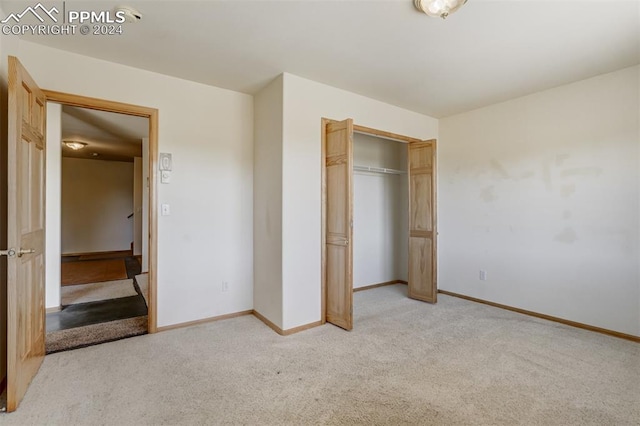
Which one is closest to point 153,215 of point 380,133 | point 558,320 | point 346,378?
point 346,378

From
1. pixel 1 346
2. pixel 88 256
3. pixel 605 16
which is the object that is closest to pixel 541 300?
pixel 605 16

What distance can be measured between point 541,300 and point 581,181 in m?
1.39

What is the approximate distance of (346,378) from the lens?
88.0 inches

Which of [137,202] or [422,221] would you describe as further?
[137,202]

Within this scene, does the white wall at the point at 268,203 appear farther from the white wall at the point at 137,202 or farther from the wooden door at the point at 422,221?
the white wall at the point at 137,202

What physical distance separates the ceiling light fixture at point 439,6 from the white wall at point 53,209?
13.1 ft

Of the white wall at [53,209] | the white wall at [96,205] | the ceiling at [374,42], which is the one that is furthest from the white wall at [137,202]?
the ceiling at [374,42]

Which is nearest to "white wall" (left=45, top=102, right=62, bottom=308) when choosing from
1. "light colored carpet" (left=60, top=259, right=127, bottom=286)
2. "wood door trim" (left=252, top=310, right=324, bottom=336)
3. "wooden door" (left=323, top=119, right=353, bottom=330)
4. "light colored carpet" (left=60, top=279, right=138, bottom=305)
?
"light colored carpet" (left=60, top=279, right=138, bottom=305)

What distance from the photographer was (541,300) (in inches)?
140

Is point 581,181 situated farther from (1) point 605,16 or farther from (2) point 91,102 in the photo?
(2) point 91,102

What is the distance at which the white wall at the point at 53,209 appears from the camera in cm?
358

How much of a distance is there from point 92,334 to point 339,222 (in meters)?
2.62

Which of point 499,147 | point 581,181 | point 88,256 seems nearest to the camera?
point 581,181

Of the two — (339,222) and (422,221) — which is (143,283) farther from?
(422,221)
